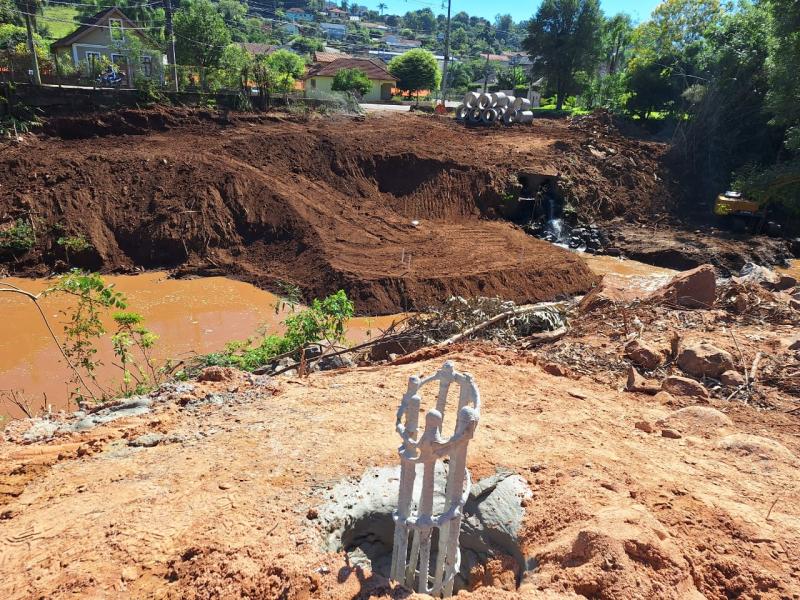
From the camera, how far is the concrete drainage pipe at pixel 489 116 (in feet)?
83.6

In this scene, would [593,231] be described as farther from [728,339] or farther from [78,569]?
[78,569]

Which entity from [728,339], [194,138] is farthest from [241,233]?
[728,339]

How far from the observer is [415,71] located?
43.2 meters

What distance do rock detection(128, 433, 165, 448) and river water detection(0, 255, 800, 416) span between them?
4587 millimetres

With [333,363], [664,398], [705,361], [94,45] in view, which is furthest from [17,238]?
[94,45]

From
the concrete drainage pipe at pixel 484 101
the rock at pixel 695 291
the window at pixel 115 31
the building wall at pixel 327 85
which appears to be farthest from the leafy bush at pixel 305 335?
the building wall at pixel 327 85

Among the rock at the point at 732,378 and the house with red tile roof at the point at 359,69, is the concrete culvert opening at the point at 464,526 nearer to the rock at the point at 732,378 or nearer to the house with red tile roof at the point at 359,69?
the rock at the point at 732,378

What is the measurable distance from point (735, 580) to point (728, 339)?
4378mm

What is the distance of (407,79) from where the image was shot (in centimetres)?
4350

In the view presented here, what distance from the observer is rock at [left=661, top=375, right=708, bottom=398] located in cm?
555

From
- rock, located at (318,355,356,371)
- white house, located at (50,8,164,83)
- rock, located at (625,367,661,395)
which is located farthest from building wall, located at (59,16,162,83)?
rock, located at (625,367,661,395)

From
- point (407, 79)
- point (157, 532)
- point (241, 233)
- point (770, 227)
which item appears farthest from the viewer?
point (407, 79)

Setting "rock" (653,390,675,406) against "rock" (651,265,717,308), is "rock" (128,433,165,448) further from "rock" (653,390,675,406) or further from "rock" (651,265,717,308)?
"rock" (651,265,717,308)

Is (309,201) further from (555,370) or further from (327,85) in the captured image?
(327,85)
